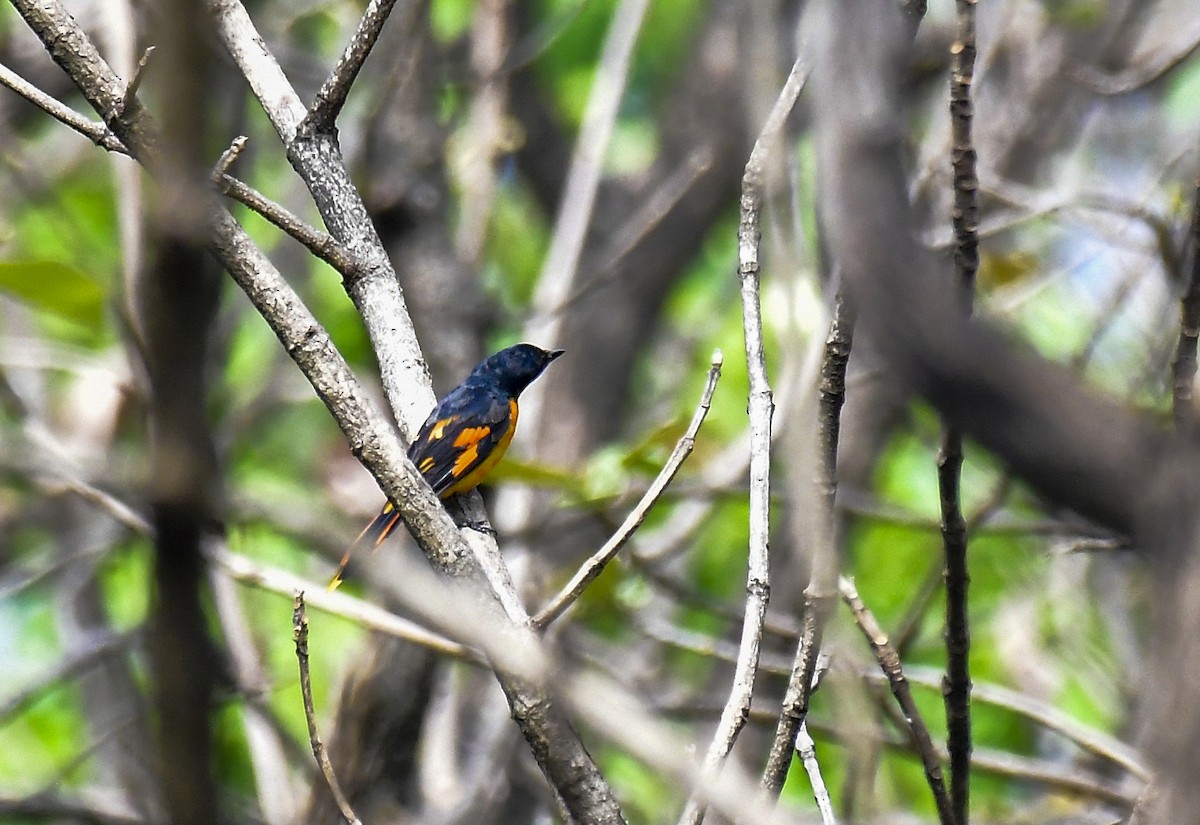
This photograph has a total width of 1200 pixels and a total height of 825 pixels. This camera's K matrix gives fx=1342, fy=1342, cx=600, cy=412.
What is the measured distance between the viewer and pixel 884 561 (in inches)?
286

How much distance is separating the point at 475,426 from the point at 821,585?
352 centimetres

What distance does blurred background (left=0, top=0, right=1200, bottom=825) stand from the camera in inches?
183

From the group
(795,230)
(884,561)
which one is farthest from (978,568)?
(795,230)

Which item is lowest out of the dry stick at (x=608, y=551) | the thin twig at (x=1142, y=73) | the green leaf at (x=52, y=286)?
the dry stick at (x=608, y=551)

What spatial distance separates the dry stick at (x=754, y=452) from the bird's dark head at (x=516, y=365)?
3.62m

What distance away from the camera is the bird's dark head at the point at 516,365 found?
6340 mm

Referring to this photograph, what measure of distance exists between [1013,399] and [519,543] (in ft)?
14.8

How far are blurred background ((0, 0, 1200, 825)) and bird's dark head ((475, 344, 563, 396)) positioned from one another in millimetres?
146

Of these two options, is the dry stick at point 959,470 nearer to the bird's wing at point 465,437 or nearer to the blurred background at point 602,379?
the blurred background at point 602,379

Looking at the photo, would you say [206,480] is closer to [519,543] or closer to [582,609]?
[582,609]

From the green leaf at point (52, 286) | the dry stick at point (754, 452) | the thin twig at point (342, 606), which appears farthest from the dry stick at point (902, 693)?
the green leaf at point (52, 286)

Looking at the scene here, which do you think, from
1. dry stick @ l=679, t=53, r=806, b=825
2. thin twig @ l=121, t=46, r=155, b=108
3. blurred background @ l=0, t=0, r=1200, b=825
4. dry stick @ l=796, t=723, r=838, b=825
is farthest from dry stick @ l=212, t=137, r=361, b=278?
dry stick @ l=796, t=723, r=838, b=825

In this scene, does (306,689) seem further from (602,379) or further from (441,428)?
(602,379)

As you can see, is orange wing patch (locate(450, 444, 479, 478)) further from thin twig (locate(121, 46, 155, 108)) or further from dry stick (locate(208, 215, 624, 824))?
thin twig (locate(121, 46, 155, 108))
